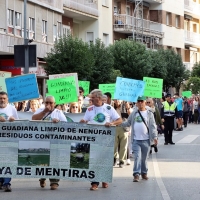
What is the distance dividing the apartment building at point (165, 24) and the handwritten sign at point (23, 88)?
37.7 meters

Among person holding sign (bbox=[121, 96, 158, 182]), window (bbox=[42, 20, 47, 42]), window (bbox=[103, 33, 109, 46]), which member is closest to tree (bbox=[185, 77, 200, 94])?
window (bbox=[103, 33, 109, 46])

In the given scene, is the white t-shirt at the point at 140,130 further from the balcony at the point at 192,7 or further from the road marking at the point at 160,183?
the balcony at the point at 192,7

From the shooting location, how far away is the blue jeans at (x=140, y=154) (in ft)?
48.7

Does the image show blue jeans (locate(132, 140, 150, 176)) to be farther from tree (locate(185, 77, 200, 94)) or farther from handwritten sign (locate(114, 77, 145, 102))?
tree (locate(185, 77, 200, 94))

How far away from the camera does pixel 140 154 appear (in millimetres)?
15102

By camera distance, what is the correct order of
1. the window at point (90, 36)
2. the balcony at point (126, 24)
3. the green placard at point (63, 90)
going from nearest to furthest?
the green placard at point (63, 90) < the window at point (90, 36) < the balcony at point (126, 24)

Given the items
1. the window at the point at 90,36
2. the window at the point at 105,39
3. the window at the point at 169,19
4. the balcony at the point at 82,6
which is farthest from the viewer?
the window at the point at 169,19

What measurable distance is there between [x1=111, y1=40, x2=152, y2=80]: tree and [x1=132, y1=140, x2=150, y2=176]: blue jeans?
122ft

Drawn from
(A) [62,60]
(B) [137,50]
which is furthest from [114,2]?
(A) [62,60]

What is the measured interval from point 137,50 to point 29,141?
39.8 metres

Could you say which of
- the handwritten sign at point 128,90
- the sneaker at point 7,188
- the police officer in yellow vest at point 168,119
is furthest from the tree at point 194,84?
the sneaker at point 7,188

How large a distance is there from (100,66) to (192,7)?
3736 cm

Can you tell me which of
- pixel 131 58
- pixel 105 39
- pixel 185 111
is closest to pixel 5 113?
pixel 185 111

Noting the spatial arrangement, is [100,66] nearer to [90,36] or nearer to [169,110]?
[90,36]
